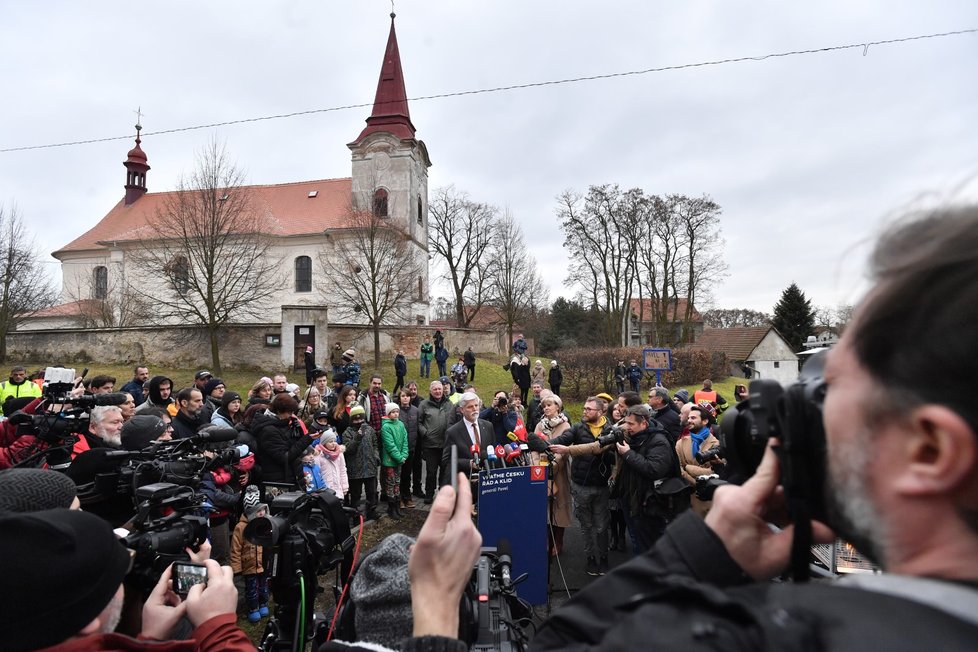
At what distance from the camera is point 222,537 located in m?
5.49

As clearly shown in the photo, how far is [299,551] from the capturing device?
2.55m

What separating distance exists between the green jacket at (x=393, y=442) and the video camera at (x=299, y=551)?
5386mm

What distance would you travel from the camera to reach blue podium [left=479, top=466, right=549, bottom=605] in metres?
5.42

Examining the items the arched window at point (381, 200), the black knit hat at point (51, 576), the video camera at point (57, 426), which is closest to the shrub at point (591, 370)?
the video camera at point (57, 426)

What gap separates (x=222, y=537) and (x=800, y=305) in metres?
46.1

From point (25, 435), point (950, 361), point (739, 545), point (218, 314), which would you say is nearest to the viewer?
point (950, 361)

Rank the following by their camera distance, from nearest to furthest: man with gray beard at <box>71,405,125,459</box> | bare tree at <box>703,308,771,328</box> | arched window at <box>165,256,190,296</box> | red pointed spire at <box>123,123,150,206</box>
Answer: man with gray beard at <box>71,405,125,459</box> < arched window at <box>165,256,190,296</box> < red pointed spire at <box>123,123,150,206</box> < bare tree at <box>703,308,771,328</box>

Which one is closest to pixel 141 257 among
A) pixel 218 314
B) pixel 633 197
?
pixel 218 314

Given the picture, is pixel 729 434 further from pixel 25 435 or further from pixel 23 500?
pixel 25 435

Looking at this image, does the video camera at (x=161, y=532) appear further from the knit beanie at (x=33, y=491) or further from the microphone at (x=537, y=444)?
the microphone at (x=537, y=444)

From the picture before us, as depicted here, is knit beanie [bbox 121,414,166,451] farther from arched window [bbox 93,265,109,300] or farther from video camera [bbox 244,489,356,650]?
arched window [bbox 93,265,109,300]

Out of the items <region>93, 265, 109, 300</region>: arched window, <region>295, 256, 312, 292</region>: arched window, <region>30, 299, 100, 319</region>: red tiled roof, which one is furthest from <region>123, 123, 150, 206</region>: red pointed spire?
<region>295, 256, 312, 292</region>: arched window

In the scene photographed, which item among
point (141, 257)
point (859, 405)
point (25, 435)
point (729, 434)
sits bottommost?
point (25, 435)

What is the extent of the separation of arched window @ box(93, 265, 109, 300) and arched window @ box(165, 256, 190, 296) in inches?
635
